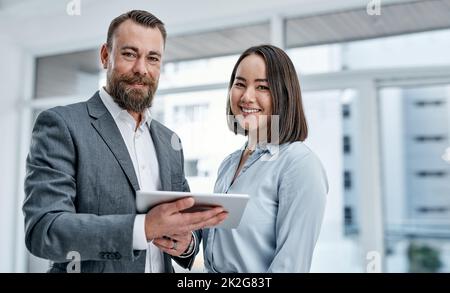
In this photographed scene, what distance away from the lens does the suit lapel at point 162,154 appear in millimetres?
850

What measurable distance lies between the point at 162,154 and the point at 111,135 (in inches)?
4.9

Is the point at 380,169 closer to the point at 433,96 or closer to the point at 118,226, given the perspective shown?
the point at 433,96

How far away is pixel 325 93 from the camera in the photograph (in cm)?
151

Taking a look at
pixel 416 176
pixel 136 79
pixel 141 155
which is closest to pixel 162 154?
A: pixel 141 155

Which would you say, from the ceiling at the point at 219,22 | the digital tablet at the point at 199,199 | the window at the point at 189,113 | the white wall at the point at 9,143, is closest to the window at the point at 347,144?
the ceiling at the point at 219,22

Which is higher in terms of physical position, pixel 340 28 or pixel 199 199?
pixel 340 28

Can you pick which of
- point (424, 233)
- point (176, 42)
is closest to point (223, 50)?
point (176, 42)

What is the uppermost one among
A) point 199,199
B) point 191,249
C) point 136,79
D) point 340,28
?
point 340,28

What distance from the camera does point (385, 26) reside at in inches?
50.0

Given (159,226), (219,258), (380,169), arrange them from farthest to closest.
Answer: (380,169) → (219,258) → (159,226)

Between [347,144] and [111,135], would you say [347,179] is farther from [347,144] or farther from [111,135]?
[111,135]

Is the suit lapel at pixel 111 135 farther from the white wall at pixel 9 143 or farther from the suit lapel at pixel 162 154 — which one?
the white wall at pixel 9 143

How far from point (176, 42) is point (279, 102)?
0.48m

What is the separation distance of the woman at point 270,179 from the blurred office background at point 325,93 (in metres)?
0.12
